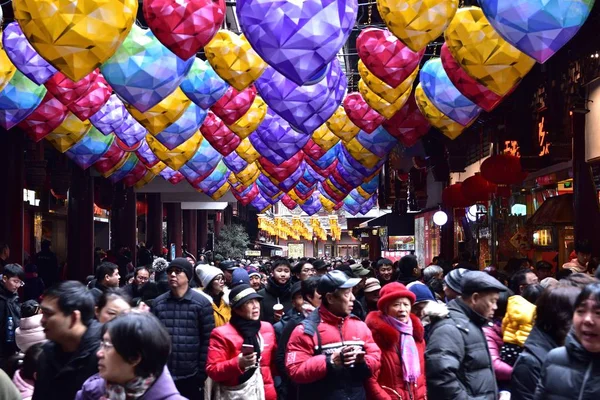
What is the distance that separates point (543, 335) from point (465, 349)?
47cm

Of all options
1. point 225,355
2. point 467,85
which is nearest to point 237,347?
point 225,355

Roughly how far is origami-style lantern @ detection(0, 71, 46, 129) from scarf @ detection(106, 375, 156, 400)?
6.64 metres

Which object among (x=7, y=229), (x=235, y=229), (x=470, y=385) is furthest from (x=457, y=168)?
(x=235, y=229)

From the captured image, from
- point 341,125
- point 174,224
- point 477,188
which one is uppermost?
point 341,125

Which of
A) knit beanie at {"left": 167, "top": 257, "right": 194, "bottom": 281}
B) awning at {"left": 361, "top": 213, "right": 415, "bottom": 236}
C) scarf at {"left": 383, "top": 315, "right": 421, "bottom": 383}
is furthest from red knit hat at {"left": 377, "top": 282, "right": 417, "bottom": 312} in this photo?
awning at {"left": 361, "top": 213, "right": 415, "bottom": 236}

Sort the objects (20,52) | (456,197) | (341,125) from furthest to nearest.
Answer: (456,197) < (341,125) < (20,52)

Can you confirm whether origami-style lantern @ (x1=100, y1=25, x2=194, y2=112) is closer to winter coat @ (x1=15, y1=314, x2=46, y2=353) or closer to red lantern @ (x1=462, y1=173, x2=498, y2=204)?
winter coat @ (x1=15, y1=314, x2=46, y2=353)

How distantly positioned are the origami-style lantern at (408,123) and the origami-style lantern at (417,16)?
5.35 m

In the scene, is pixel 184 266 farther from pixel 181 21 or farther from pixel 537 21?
pixel 537 21

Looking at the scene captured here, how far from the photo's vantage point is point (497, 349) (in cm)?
545

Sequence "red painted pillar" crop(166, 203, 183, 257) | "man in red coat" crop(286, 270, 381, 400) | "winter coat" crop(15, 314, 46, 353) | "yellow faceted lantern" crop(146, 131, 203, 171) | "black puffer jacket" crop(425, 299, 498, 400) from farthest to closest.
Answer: "red painted pillar" crop(166, 203, 183, 257) < "yellow faceted lantern" crop(146, 131, 203, 171) < "winter coat" crop(15, 314, 46, 353) < "man in red coat" crop(286, 270, 381, 400) < "black puffer jacket" crop(425, 299, 498, 400)

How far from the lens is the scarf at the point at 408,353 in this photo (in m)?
5.41

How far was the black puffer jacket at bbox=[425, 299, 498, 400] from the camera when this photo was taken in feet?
14.3

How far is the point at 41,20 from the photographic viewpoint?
249 inches
